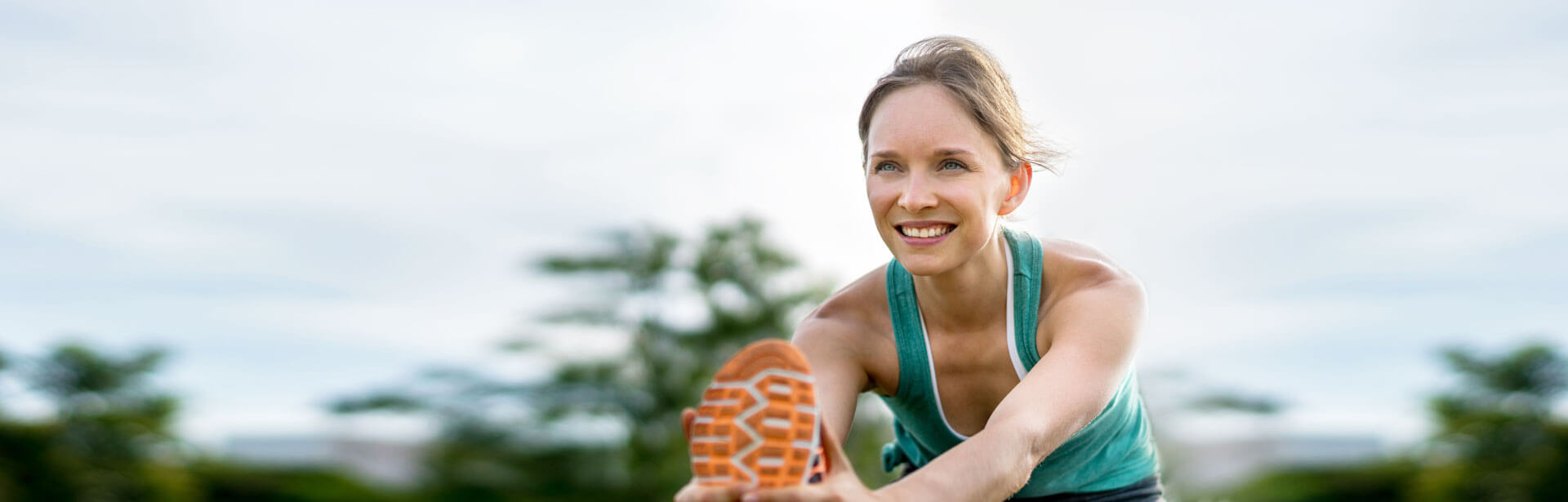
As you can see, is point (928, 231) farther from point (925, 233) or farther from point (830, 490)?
point (830, 490)

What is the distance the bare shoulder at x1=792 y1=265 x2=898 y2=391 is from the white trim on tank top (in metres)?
0.09

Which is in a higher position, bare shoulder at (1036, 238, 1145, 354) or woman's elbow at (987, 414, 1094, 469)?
bare shoulder at (1036, 238, 1145, 354)

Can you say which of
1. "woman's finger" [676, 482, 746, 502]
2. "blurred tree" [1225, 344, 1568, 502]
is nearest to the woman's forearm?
"woman's finger" [676, 482, 746, 502]

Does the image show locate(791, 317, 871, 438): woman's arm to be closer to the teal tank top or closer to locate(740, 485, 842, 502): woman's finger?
the teal tank top

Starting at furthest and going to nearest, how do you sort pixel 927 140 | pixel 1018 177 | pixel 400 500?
pixel 400 500
pixel 1018 177
pixel 927 140

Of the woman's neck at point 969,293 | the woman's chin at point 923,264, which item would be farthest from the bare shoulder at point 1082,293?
the woman's chin at point 923,264

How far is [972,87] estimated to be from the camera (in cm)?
248

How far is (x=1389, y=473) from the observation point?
1126 centimetres

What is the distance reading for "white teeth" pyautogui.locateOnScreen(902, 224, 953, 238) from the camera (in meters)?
2.45

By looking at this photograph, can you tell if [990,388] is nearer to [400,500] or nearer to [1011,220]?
[1011,220]

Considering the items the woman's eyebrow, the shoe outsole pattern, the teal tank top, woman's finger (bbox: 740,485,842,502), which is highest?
the woman's eyebrow

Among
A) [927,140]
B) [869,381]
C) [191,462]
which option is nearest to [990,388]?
[869,381]

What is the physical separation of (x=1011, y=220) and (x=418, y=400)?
32.2 ft

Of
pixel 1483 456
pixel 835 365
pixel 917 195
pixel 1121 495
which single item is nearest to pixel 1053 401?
pixel 917 195
